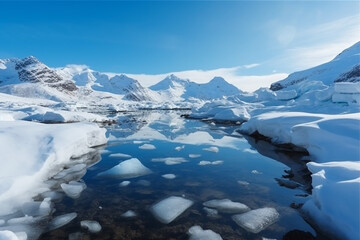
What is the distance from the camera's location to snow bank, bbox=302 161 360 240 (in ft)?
10.3

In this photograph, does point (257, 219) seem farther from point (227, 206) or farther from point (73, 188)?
point (73, 188)

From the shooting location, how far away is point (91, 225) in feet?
12.6

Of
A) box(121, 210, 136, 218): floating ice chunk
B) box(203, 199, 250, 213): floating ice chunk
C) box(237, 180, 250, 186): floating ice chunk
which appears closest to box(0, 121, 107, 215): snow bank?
box(121, 210, 136, 218): floating ice chunk

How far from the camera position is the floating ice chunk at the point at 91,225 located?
3.72 m

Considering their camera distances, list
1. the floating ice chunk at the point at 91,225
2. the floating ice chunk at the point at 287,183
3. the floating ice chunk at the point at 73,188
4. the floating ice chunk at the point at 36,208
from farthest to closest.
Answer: the floating ice chunk at the point at 287,183 → the floating ice chunk at the point at 73,188 → the floating ice chunk at the point at 36,208 → the floating ice chunk at the point at 91,225

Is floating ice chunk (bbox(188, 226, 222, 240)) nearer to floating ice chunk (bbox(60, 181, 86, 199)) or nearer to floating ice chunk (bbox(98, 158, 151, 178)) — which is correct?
floating ice chunk (bbox(60, 181, 86, 199))

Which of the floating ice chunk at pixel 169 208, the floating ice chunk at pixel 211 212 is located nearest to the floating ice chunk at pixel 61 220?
the floating ice chunk at pixel 169 208

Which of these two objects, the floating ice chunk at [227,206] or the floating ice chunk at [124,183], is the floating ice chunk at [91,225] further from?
the floating ice chunk at [227,206]

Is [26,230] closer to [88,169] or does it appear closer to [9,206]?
[9,206]

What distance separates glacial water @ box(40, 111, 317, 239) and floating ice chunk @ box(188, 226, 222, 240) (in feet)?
0.32

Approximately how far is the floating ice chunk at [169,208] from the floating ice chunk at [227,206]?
0.42 meters

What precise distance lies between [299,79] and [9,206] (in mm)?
111657

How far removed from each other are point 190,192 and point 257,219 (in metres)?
1.63

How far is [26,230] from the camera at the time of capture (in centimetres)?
358
